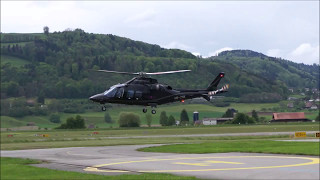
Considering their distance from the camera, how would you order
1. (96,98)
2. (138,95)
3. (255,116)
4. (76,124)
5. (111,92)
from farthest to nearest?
(76,124) → (255,116) → (111,92) → (96,98) → (138,95)

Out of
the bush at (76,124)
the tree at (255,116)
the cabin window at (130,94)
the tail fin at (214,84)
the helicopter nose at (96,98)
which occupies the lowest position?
the bush at (76,124)

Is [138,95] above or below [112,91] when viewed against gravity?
below

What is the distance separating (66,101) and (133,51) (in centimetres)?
888

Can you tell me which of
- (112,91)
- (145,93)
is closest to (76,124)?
(112,91)

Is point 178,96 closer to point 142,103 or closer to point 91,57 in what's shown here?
point 142,103

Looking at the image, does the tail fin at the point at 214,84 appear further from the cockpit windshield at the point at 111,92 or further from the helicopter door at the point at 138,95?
the cockpit windshield at the point at 111,92

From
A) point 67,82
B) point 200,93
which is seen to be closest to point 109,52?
point 67,82

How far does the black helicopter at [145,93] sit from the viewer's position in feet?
66.2

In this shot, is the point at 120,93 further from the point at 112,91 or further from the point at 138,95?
the point at 138,95

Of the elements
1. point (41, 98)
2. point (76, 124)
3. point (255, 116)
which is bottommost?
point (76, 124)

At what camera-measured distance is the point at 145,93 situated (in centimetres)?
2052

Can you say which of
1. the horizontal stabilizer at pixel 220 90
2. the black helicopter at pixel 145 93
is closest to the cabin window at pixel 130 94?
the black helicopter at pixel 145 93

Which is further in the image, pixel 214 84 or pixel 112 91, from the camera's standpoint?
pixel 214 84

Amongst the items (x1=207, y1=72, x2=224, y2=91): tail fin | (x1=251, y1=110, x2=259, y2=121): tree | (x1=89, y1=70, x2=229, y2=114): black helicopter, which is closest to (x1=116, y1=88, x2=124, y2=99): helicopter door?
(x1=89, y1=70, x2=229, y2=114): black helicopter
